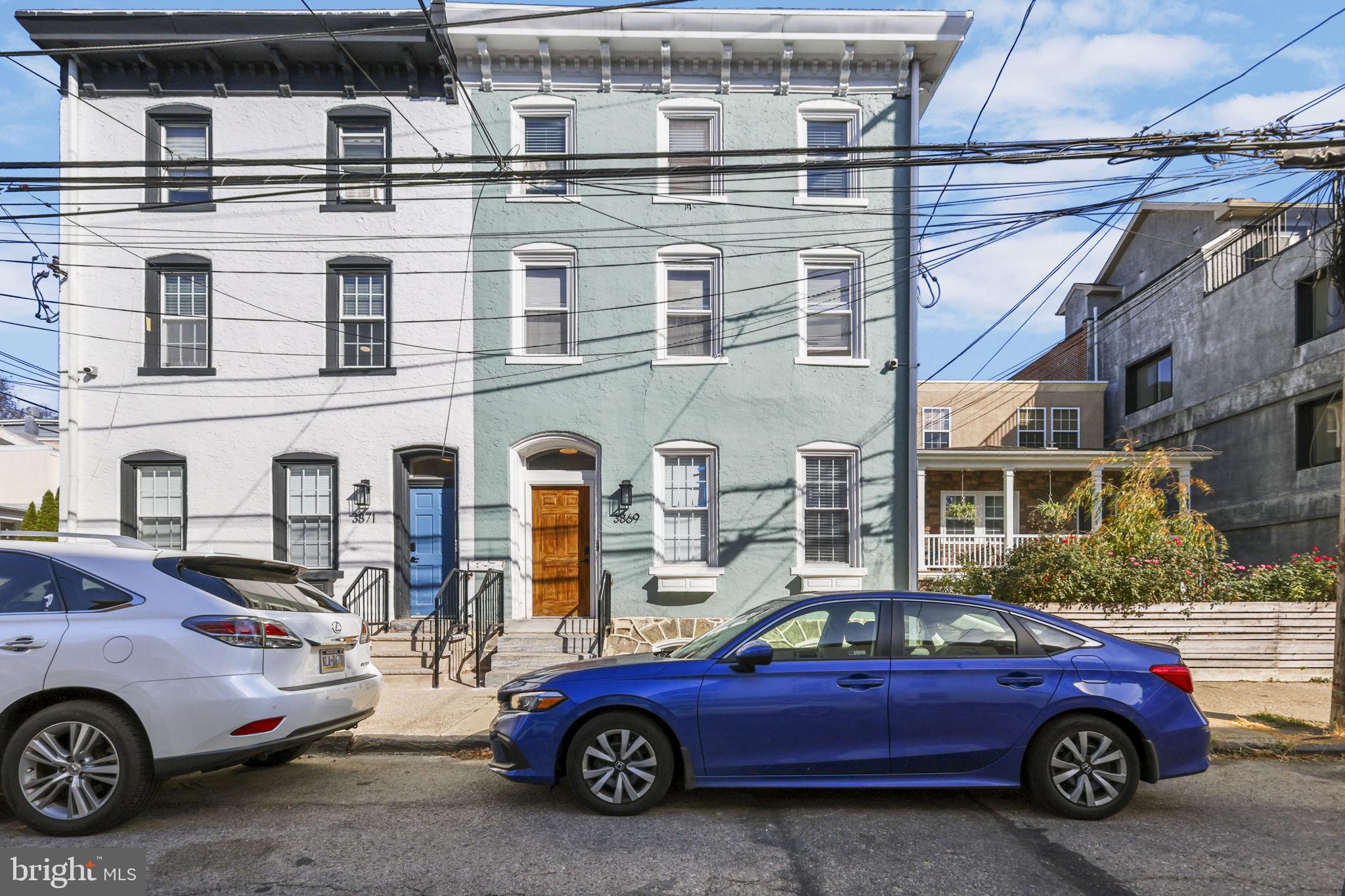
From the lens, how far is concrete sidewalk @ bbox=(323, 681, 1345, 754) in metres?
7.69

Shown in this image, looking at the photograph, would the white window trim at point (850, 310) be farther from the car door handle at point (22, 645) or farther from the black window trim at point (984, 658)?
the car door handle at point (22, 645)

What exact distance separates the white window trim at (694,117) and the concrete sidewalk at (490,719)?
316 inches

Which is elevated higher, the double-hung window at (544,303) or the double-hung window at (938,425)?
the double-hung window at (544,303)

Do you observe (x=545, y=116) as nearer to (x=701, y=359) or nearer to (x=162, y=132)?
(x=701, y=359)

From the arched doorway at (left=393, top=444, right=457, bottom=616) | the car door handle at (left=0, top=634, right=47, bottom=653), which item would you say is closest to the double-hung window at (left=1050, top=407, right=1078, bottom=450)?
the arched doorway at (left=393, top=444, right=457, bottom=616)

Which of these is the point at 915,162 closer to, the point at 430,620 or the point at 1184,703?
the point at 1184,703

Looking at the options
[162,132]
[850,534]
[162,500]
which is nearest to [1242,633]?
[850,534]

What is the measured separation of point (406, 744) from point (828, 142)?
429 inches

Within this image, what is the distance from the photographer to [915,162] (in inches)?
377

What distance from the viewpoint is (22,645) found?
524 centimetres

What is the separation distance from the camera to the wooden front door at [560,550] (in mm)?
13648

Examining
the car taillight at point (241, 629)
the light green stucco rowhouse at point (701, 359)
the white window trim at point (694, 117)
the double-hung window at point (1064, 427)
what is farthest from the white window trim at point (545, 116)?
the double-hung window at point (1064, 427)

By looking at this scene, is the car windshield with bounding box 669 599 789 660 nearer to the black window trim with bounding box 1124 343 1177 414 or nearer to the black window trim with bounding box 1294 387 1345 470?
the black window trim with bounding box 1294 387 1345 470

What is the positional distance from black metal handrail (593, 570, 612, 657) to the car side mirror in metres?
6.24
